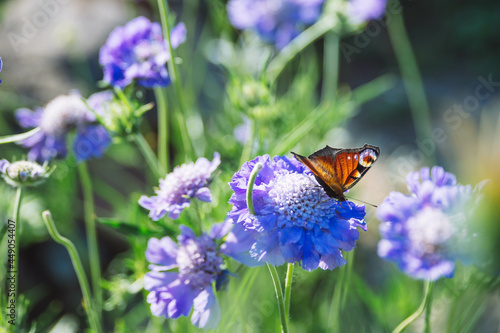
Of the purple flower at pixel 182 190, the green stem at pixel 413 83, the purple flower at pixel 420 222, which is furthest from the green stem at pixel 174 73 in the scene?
the green stem at pixel 413 83

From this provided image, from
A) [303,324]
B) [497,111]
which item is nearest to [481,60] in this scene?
[497,111]

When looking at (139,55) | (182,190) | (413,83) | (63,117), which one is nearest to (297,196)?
(182,190)

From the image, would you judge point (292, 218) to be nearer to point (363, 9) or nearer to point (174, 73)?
point (174, 73)

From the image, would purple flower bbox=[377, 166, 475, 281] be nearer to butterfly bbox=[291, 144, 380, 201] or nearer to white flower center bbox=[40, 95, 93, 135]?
butterfly bbox=[291, 144, 380, 201]

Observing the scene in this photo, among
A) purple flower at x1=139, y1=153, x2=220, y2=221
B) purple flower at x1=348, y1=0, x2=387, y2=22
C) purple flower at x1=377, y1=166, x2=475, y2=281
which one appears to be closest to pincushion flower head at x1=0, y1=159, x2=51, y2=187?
purple flower at x1=139, y1=153, x2=220, y2=221

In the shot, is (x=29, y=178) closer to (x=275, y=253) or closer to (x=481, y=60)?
(x=275, y=253)
